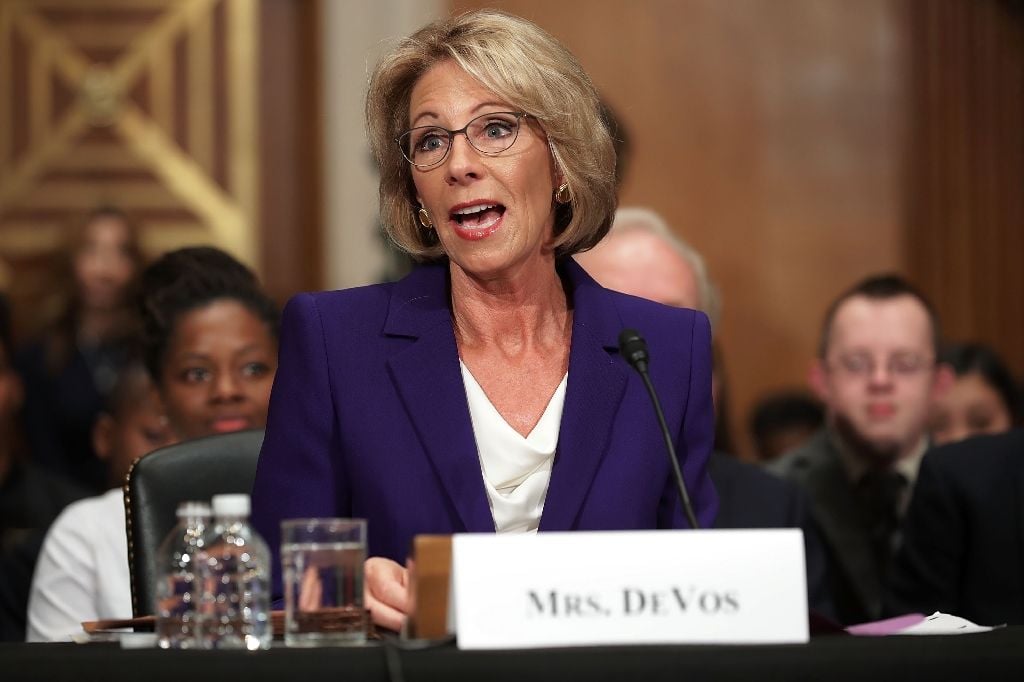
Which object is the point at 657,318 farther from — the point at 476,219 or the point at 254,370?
the point at 254,370

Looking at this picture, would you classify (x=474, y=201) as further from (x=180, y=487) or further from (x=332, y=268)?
(x=332, y=268)

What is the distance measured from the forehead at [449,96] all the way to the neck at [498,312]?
0.25m

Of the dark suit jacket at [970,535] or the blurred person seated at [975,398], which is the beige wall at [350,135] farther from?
the dark suit jacket at [970,535]

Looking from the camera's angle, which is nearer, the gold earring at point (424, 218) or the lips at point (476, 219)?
the lips at point (476, 219)

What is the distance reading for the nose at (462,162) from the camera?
92.6 inches

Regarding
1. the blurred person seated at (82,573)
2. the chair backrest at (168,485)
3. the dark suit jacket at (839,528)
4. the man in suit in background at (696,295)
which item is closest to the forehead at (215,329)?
the blurred person seated at (82,573)

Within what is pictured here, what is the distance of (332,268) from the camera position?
6199 millimetres

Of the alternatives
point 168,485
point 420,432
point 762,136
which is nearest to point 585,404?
point 420,432

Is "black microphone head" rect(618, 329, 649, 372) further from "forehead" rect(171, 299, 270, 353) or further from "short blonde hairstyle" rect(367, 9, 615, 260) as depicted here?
Answer: "forehead" rect(171, 299, 270, 353)

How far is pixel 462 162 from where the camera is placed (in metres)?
2.35

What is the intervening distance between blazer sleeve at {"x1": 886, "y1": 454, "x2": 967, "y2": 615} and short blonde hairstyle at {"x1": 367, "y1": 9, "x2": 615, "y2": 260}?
49.8 inches

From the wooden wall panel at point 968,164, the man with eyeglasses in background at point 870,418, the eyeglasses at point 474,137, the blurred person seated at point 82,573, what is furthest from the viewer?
the wooden wall panel at point 968,164

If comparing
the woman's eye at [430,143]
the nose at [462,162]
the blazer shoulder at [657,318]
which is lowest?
the blazer shoulder at [657,318]

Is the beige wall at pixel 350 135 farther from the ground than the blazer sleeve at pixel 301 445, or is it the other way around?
the beige wall at pixel 350 135
